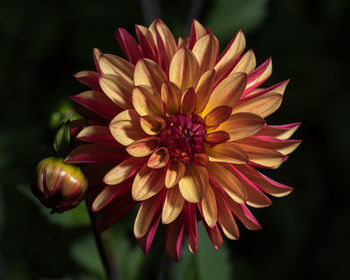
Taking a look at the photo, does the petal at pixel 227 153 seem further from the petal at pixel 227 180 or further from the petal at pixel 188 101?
the petal at pixel 188 101

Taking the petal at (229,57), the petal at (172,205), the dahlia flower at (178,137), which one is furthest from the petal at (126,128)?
the petal at (229,57)

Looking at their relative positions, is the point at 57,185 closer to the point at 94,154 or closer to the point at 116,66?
the point at 94,154

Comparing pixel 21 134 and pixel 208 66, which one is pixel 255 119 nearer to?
pixel 208 66

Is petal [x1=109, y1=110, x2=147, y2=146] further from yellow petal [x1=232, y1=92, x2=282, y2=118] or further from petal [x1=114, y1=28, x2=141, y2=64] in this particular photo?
yellow petal [x1=232, y1=92, x2=282, y2=118]

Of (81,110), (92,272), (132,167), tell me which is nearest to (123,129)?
(132,167)

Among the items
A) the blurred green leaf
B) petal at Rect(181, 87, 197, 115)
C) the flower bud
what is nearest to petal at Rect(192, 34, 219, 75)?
petal at Rect(181, 87, 197, 115)

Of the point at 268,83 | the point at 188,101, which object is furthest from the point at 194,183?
the point at 268,83
